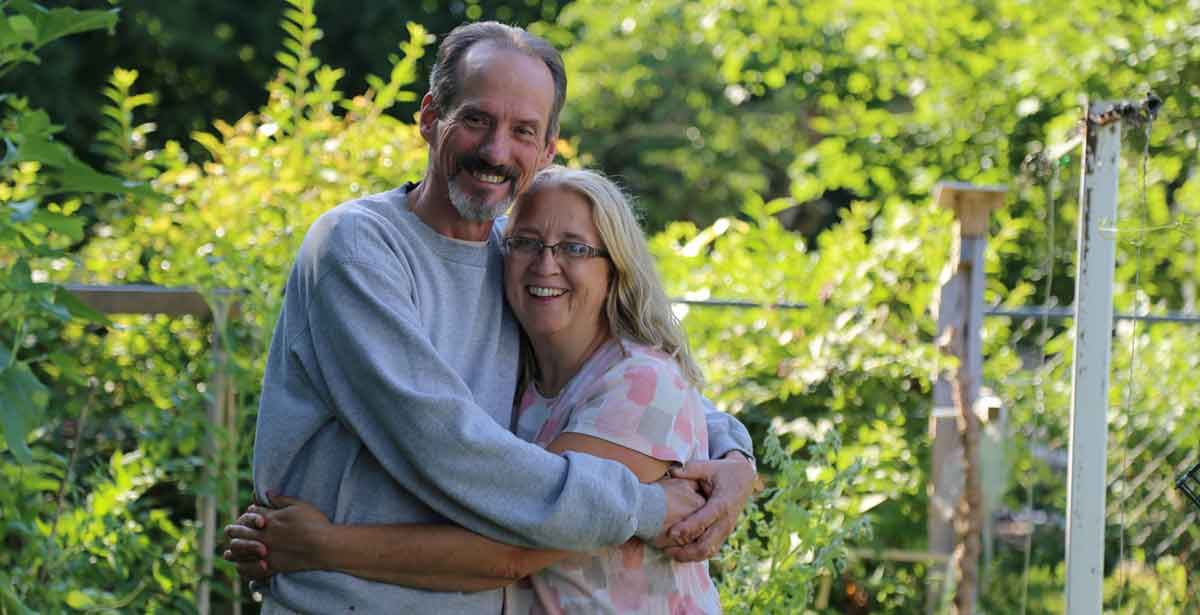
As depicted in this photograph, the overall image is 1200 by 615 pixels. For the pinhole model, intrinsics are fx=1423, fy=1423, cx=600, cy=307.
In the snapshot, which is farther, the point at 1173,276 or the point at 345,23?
the point at 345,23

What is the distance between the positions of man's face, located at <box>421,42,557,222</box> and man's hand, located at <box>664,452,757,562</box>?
1.60 ft

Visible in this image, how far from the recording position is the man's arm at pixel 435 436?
6.00ft

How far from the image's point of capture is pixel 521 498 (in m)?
1.85

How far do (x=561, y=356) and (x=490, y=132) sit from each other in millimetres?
357

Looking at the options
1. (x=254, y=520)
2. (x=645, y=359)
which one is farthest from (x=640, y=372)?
(x=254, y=520)

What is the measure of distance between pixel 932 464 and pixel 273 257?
2000 mm

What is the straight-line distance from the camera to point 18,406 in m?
2.49

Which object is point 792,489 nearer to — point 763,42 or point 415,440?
point 415,440

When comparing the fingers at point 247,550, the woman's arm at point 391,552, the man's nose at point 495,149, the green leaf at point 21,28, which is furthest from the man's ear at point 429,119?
the green leaf at point 21,28

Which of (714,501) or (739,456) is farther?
(739,456)

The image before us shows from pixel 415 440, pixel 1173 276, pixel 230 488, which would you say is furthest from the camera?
pixel 1173 276

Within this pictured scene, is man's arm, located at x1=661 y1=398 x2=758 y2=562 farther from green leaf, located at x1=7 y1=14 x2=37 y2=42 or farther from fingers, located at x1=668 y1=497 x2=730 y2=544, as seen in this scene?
green leaf, located at x1=7 y1=14 x2=37 y2=42

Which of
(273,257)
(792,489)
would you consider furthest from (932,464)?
(273,257)

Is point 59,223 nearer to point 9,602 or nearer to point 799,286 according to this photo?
point 9,602
